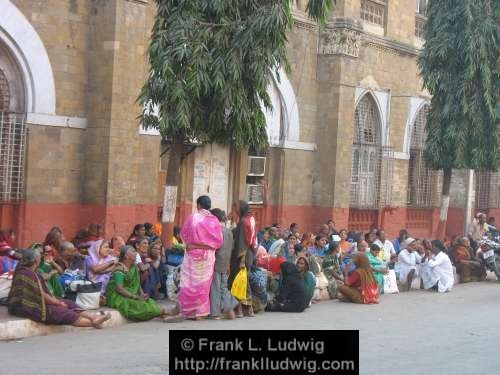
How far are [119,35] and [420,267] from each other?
22.9 ft

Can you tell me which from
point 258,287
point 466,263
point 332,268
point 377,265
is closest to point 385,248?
point 377,265

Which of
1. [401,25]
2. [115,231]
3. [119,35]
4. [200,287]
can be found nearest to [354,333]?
[200,287]

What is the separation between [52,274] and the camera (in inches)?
398

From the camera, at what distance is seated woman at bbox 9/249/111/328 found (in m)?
9.25

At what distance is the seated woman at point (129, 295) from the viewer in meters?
10.4

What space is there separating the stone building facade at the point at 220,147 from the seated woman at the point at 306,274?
2.88 meters

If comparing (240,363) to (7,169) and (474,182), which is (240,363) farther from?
(474,182)

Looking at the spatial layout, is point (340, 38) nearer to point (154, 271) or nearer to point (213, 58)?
point (213, 58)

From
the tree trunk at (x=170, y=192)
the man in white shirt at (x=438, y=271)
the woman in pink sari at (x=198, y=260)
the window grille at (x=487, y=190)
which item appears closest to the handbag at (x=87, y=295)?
the woman in pink sari at (x=198, y=260)

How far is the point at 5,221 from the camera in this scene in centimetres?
1321

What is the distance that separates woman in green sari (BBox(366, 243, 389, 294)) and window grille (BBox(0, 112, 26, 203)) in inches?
236

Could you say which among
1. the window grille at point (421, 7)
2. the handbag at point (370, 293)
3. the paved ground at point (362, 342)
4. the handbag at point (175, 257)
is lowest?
the paved ground at point (362, 342)

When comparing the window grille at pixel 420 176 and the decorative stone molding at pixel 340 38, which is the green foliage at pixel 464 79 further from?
the window grille at pixel 420 176

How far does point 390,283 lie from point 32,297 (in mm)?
7471
